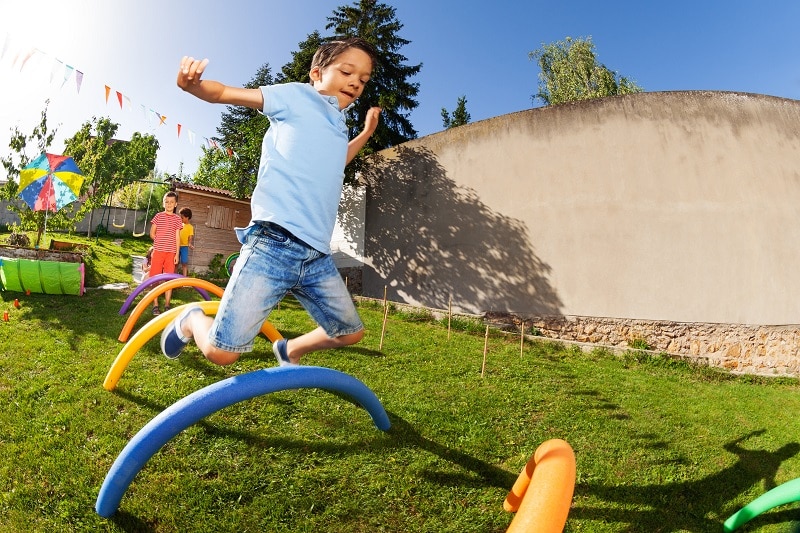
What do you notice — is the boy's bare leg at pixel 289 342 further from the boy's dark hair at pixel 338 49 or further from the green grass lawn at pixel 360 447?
the boy's dark hair at pixel 338 49

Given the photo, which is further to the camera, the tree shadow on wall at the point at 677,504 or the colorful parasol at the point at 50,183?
the colorful parasol at the point at 50,183

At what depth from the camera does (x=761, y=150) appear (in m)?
12.6

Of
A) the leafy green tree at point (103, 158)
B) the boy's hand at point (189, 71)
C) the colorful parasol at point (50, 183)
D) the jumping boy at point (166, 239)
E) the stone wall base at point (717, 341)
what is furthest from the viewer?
the leafy green tree at point (103, 158)

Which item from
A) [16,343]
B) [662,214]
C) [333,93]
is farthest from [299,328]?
[662,214]

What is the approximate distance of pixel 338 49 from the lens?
2777 mm

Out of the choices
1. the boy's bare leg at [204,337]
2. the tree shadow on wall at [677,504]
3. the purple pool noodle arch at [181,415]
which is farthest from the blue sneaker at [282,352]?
the tree shadow on wall at [677,504]

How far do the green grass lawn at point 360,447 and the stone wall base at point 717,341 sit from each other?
4953mm

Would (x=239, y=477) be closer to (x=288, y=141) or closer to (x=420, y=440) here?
(x=420, y=440)

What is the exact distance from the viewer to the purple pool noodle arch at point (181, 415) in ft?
8.16

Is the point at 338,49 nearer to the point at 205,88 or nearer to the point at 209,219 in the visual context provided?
the point at 205,88

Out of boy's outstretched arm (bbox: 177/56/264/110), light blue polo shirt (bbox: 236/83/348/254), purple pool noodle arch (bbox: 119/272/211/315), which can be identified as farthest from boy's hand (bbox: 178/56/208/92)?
purple pool noodle arch (bbox: 119/272/211/315)

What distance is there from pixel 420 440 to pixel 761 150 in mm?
13278

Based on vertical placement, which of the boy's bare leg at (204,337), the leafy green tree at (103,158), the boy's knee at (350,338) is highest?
the leafy green tree at (103,158)

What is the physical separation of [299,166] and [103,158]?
84.6ft
